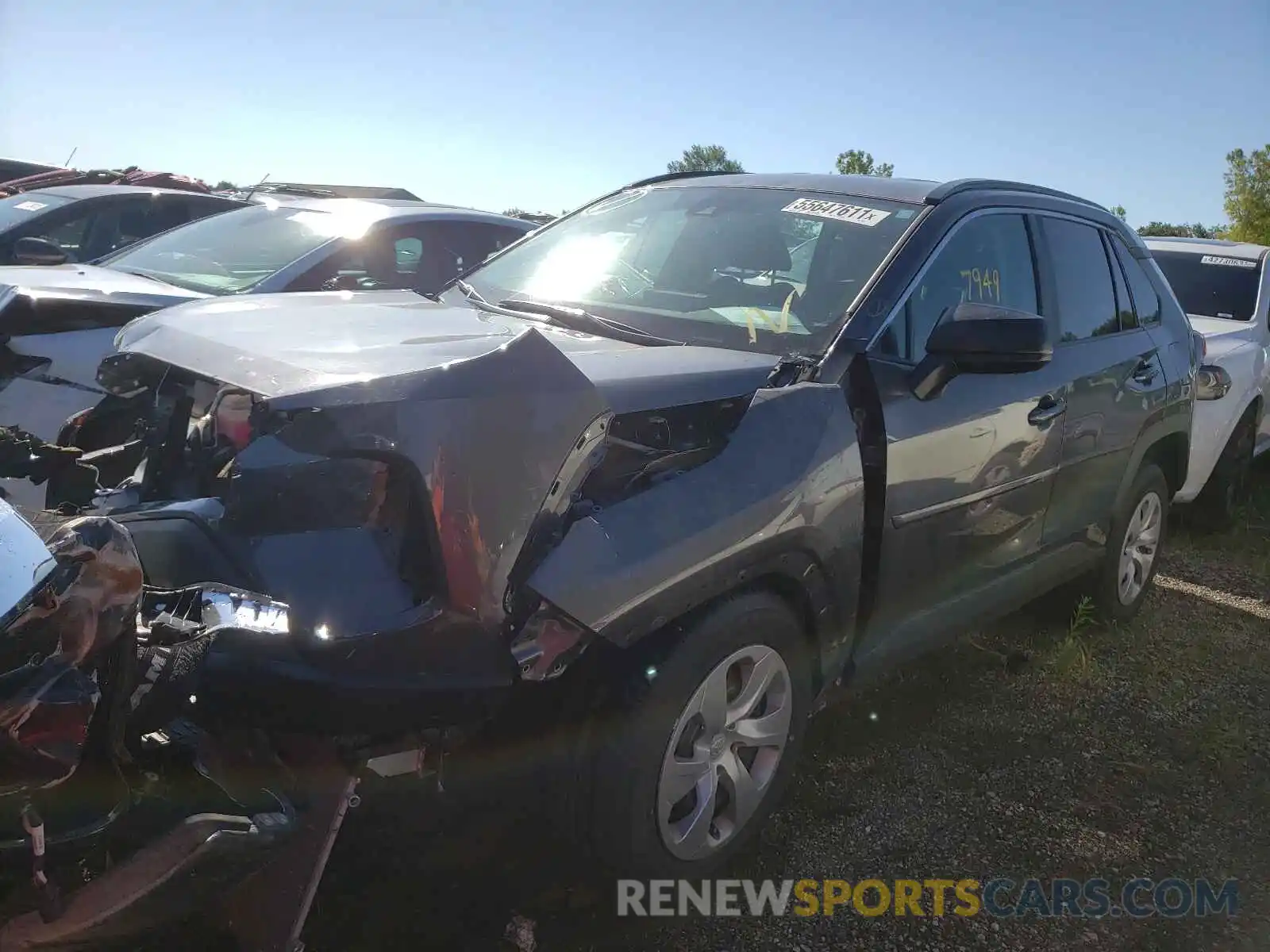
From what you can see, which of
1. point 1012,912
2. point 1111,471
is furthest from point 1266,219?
point 1012,912

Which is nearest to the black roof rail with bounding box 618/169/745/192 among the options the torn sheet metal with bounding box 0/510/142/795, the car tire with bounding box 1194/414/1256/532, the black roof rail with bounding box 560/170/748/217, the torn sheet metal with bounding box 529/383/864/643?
the black roof rail with bounding box 560/170/748/217

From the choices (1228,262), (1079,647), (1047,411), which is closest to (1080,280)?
(1047,411)

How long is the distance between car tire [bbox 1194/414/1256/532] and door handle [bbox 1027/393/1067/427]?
135 inches

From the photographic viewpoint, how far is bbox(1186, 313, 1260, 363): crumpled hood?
5.98m

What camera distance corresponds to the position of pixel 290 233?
18.0ft

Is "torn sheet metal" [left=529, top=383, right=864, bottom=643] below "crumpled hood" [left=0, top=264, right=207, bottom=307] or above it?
below

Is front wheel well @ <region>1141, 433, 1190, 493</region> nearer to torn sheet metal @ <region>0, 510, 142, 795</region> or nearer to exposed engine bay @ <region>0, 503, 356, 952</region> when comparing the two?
exposed engine bay @ <region>0, 503, 356, 952</region>

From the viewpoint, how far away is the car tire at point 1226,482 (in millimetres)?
6293

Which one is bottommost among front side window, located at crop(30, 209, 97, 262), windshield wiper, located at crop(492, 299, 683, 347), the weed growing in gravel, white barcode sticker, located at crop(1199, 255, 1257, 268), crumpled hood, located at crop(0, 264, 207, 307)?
the weed growing in gravel

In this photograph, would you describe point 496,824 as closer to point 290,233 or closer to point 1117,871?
point 1117,871

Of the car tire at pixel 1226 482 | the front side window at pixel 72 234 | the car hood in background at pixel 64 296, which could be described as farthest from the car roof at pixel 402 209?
the car tire at pixel 1226 482

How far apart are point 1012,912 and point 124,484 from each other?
9.06ft

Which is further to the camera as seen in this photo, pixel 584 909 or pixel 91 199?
pixel 91 199

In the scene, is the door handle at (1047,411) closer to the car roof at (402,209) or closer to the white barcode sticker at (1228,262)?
the car roof at (402,209)
